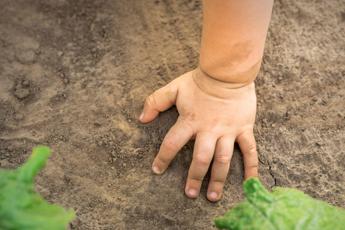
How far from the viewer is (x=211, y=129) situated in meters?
1.49

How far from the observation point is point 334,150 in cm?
161

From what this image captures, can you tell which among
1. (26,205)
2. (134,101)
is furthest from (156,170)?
(26,205)

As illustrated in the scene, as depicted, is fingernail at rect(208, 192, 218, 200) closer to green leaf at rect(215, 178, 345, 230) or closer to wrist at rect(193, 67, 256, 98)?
wrist at rect(193, 67, 256, 98)

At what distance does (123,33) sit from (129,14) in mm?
87

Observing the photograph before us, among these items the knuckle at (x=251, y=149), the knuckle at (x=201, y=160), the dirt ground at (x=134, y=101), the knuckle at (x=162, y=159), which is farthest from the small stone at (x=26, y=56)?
the knuckle at (x=251, y=149)

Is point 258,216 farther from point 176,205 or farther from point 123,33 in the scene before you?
point 123,33

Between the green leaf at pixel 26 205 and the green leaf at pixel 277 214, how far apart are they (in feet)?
1.06

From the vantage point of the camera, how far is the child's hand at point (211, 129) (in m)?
1.48

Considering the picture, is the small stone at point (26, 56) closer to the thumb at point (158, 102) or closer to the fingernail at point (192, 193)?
the thumb at point (158, 102)

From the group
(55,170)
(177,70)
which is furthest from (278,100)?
(55,170)

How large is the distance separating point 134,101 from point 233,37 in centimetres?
42

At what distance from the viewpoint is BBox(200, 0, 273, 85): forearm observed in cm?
133

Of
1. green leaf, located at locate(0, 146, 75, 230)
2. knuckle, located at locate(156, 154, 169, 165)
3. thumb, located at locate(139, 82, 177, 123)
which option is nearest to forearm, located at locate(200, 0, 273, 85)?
thumb, located at locate(139, 82, 177, 123)

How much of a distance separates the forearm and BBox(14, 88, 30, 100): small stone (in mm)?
550
